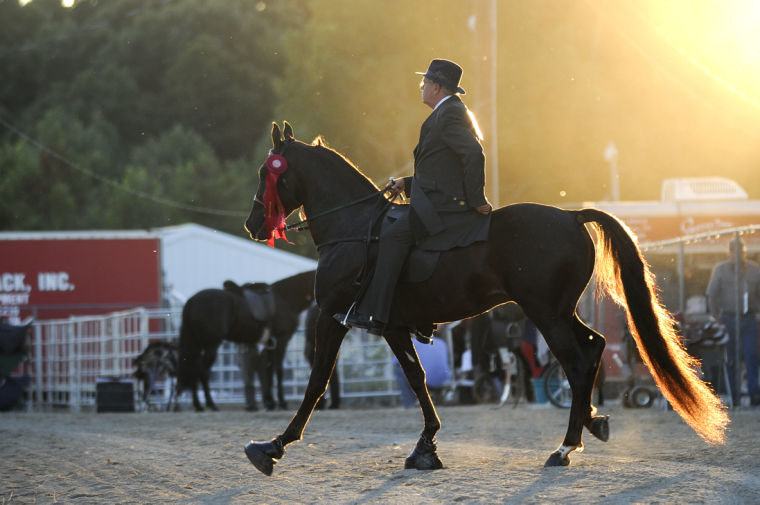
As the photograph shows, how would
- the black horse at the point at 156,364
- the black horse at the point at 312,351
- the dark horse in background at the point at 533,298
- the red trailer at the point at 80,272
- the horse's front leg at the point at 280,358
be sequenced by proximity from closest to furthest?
1. the dark horse in background at the point at 533,298
2. the black horse at the point at 312,351
3. the horse's front leg at the point at 280,358
4. the black horse at the point at 156,364
5. the red trailer at the point at 80,272

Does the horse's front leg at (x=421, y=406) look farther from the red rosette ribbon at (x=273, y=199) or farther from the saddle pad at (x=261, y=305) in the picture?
the saddle pad at (x=261, y=305)

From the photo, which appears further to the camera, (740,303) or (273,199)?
(740,303)

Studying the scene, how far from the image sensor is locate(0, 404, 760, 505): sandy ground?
21.6 feet

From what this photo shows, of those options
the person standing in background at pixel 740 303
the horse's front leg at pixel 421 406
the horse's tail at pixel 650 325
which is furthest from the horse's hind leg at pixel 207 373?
the horse's tail at pixel 650 325

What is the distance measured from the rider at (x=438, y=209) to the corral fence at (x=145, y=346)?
1215 centimetres

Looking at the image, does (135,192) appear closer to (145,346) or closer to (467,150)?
(145,346)

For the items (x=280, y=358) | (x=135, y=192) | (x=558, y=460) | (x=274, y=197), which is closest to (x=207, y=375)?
(x=280, y=358)

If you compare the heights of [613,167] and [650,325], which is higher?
[613,167]

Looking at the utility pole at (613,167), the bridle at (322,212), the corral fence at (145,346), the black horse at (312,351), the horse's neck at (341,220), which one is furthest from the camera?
the utility pole at (613,167)

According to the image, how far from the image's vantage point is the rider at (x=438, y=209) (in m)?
Result: 7.77

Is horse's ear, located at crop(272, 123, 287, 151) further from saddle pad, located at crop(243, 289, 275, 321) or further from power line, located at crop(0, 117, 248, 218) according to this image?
power line, located at crop(0, 117, 248, 218)

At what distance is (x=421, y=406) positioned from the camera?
8062 millimetres

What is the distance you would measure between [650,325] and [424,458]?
170 centimetres

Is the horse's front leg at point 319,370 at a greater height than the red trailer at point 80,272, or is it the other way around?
the red trailer at point 80,272
